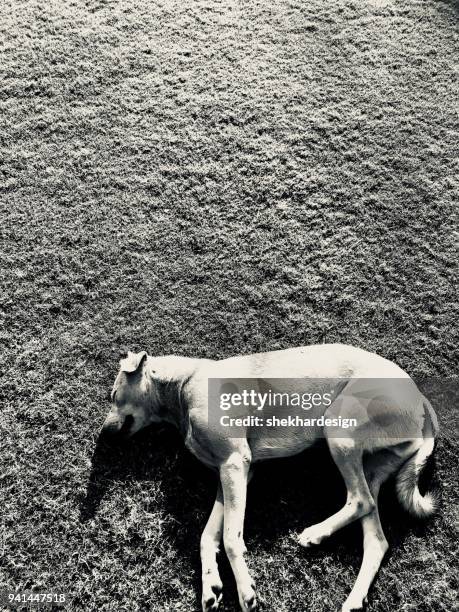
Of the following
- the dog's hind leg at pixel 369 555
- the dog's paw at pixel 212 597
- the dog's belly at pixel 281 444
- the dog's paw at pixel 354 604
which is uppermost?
the dog's belly at pixel 281 444

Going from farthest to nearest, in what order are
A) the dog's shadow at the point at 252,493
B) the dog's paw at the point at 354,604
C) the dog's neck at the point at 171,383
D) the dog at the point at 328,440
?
the dog's neck at the point at 171,383 < the dog's shadow at the point at 252,493 < the dog at the point at 328,440 < the dog's paw at the point at 354,604

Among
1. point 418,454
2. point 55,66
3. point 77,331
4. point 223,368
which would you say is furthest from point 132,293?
point 55,66

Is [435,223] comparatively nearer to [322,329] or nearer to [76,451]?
[322,329]

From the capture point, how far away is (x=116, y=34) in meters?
6.22

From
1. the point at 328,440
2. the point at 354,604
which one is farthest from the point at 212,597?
the point at 328,440

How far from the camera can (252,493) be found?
11.9 feet

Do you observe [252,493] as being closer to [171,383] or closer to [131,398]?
[171,383]

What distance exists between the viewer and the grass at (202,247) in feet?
11.5

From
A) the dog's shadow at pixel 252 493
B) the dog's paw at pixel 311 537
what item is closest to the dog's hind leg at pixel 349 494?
the dog's paw at pixel 311 537

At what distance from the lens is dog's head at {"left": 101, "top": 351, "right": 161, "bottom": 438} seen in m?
3.82

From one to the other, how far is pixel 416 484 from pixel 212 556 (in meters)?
1.21

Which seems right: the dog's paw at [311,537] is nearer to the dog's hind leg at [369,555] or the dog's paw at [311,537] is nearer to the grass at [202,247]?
the grass at [202,247]

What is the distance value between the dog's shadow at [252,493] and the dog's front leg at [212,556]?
10 cm

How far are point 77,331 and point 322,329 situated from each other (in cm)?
175
